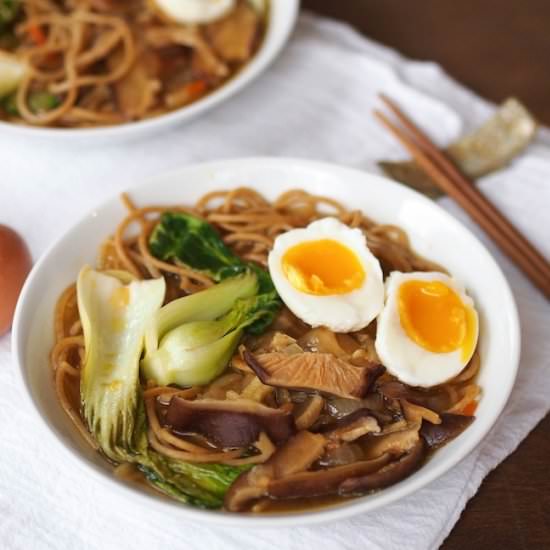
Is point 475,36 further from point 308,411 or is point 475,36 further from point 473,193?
point 308,411

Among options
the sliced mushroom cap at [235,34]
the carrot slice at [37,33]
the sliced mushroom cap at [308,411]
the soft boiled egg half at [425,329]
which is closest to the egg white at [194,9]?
the sliced mushroom cap at [235,34]

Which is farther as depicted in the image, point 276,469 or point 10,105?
point 10,105

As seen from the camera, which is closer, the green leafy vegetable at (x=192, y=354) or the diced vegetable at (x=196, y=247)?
the green leafy vegetable at (x=192, y=354)

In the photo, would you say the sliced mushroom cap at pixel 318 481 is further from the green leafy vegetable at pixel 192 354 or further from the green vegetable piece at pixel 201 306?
the green vegetable piece at pixel 201 306

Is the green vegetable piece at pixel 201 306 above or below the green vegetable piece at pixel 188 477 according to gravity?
above

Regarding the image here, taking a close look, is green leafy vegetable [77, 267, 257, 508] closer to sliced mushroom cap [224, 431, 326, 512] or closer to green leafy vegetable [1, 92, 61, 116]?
sliced mushroom cap [224, 431, 326, 512]

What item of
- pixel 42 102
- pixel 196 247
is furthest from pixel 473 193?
pixel 42 102

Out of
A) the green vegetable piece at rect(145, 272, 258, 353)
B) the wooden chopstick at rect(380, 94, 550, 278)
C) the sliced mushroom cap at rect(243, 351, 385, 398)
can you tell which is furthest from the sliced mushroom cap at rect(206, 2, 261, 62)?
the sliced mushroom cap at rect(243, 351, 385, 398)
